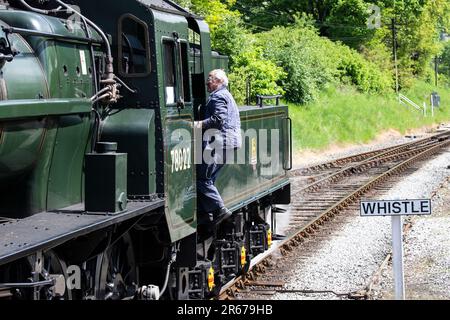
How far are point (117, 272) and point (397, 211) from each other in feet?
8.76

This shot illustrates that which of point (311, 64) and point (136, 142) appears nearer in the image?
point (136, 142)

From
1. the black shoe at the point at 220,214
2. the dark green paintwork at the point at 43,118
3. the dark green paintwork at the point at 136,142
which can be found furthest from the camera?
the black shoe at the point at 220,214

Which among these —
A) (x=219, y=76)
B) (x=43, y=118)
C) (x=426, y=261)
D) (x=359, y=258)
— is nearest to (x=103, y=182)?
(x=43, y=118)

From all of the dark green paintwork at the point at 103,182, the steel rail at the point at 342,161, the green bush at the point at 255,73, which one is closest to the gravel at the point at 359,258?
the dark green paintwork at the point at 103,182

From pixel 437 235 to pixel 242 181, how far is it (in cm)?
454

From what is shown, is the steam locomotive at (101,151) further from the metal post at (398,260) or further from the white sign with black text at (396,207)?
the metal post at (398,260)

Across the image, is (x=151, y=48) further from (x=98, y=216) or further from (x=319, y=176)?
(x=319, y=176)

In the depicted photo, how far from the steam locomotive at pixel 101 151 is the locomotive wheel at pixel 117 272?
0.01 metres

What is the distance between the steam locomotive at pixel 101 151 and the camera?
212 inches

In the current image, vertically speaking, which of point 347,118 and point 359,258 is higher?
point 347,118

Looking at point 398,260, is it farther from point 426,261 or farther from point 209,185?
point 426,261

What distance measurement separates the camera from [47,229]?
17.6ft

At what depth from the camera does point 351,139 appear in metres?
35.0
